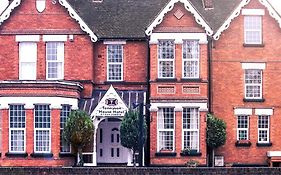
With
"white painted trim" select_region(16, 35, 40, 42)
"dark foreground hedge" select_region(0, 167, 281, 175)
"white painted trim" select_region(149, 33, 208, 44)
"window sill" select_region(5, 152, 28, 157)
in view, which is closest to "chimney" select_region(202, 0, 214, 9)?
"white painted trim" select_region(149, 33, 208, 44)

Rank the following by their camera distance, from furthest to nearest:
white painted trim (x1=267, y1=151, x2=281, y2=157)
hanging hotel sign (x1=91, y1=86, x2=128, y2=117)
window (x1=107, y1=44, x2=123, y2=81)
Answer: window (x1=107, y1=44, x2=123, y2=81) → white painted trim (x1=267, y1=151, x2=281, y2=157) → hanging hotel sign (x1=91, y1=86, x2=128, y2=117)

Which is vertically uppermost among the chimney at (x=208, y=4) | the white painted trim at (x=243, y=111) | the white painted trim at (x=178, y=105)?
the chimney at (x=208, y=4)

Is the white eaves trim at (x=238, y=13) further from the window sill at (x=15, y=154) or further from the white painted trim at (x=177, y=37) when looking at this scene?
the window sill at (x=15, y=154)

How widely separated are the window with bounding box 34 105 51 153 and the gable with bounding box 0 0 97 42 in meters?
5.61

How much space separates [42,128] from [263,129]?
44.0ft

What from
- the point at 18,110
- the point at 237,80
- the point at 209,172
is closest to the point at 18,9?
the point at 18,110

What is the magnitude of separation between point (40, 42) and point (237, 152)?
44.8 feet

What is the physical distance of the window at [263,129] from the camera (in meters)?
46.6

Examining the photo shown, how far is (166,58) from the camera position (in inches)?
1794

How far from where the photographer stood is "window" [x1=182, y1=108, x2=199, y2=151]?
44.8 meters

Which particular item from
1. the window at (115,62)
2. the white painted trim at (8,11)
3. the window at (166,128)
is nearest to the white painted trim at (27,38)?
the white painted trim at (8,11)

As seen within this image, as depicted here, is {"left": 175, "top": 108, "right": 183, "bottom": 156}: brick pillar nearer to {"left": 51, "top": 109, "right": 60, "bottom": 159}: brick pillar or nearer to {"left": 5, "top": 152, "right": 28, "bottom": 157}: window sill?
{"left": 51, "top": 109, "right": 60, "bottom": 159}: brick pillar

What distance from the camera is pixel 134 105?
44906 millimetres

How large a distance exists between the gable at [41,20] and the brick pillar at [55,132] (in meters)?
5.80
